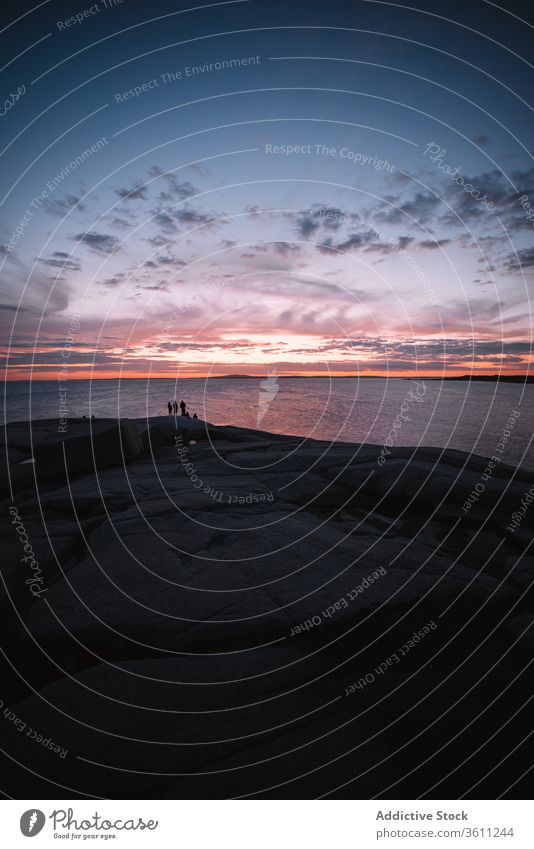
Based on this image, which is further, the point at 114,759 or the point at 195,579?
the point at 195,579

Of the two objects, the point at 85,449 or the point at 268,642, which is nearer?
the point at 268,642

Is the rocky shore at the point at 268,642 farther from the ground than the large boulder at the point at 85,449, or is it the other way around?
the large boulder at the point at 85,449

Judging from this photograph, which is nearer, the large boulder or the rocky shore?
the rocky shore

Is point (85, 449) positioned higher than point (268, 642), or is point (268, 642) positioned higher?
point (85, 449)

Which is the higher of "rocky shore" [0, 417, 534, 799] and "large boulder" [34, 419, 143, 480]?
"large boulder" [34, 419, 143, 480]

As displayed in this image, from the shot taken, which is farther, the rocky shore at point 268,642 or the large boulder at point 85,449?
the large boulder at point 85,449
